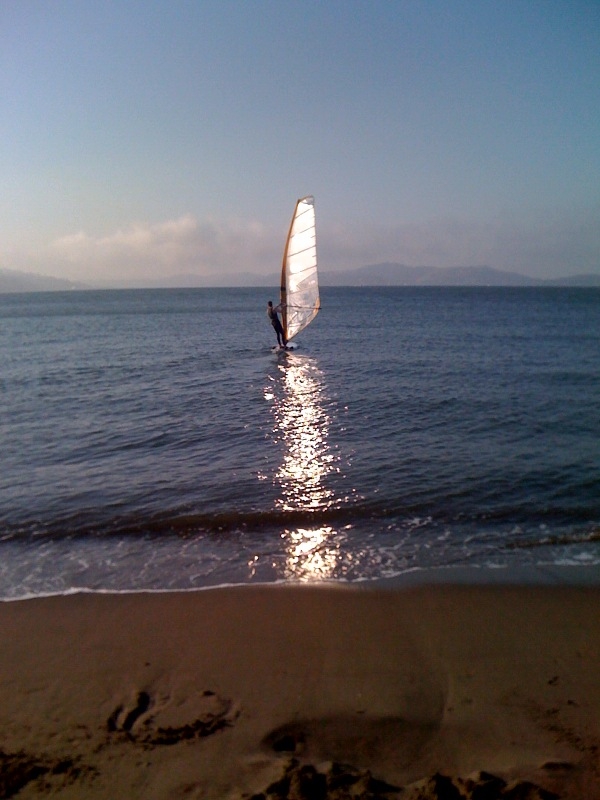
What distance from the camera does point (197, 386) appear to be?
2131 centimetres

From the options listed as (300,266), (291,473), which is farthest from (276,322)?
(291,473)

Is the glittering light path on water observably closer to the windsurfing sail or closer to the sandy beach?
the sandy beach

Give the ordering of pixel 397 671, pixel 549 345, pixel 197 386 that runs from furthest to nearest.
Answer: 1. pixel 549 345
2. pixel 197 386
3. pixel 397 671

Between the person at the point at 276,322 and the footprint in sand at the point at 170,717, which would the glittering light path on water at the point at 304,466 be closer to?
the footprint in sand at the point at 170,717

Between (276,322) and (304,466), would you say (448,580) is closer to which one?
(304,466)

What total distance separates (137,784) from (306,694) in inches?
62.6

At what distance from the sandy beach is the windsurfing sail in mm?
20618

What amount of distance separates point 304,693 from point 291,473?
6.35 m

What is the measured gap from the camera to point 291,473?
37.6ft

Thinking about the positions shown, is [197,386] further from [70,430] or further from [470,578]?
[470,578]

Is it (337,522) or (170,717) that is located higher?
(170,717)

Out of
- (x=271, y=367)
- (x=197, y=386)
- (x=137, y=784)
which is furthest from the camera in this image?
(x=271, y=367)

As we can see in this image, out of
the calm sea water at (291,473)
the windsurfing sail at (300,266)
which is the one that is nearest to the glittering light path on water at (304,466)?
the calm sea water at (291,473)

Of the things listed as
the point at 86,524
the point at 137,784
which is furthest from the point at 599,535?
the point at 86,524
